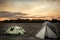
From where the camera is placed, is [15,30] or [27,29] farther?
[27,29]

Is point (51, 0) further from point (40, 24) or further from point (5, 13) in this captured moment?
point (5, 13)

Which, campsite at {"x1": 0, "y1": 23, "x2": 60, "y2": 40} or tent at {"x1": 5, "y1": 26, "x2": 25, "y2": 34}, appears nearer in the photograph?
campsite at {"x1": 0, "y1": 23, "x2": 60, "y2": 40}

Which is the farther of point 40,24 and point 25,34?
point 40,24

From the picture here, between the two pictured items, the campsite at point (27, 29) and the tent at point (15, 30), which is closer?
the campsite at point (27, 29)

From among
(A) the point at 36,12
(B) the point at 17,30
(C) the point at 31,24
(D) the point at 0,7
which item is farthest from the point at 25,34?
(D) the point at 0,7

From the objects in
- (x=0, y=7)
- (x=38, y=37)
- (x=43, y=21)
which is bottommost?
(x=38, y=37)

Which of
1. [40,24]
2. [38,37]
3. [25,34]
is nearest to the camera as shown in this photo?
[38,37]

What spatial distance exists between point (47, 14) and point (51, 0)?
0.16 metres

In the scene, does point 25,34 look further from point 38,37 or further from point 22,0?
point 22,0

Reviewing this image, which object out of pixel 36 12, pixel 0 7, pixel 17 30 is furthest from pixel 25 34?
pixel 0 7

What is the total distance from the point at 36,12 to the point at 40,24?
0.48ft

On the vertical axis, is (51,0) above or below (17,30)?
above

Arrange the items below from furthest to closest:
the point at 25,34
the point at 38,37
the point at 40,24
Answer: the point at 40,24, the point at 25,34, the point at 38,37

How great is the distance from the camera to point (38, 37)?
1525 millimetres
